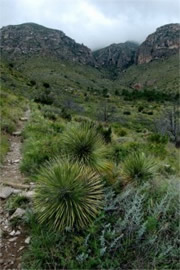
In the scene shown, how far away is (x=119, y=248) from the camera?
3883mm

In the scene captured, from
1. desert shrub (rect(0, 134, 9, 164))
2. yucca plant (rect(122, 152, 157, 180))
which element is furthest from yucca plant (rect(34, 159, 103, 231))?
desert shrub (rect(0, 134, 9, 164))

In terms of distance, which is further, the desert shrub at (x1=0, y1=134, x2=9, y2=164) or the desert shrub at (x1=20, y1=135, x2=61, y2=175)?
the desert shrub at (x1=0, y1=134, x2=9, y2=164)

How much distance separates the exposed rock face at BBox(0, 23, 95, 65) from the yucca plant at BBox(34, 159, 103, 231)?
9358 cm

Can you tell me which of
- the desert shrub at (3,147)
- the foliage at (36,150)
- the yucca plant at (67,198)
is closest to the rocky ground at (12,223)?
the foliage at (36,150)

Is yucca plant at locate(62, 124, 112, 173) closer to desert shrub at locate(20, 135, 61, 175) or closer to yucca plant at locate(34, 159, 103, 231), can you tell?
desert shrub at locate(20, 135, 61, 175)

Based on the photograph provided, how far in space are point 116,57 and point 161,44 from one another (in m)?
43.7

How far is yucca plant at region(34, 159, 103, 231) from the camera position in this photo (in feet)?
13.5

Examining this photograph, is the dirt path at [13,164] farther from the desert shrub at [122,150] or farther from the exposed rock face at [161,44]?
the exposed rock face at [161,44]

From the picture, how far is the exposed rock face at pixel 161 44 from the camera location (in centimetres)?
12500

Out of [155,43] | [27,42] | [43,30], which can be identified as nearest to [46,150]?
[27,42]

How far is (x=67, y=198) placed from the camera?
426 centimetres

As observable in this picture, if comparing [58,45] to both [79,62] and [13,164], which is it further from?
[13,164]

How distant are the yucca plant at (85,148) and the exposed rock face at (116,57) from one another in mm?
152226

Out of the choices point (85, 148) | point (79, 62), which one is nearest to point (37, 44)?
point (79, 62)
